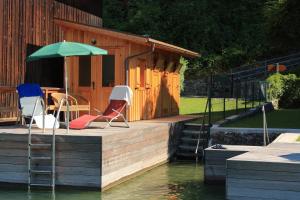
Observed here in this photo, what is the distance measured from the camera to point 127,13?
45.2m

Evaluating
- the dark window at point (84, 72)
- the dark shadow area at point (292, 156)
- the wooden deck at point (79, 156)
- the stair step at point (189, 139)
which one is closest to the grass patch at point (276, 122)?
the stair step at point (189, 139)

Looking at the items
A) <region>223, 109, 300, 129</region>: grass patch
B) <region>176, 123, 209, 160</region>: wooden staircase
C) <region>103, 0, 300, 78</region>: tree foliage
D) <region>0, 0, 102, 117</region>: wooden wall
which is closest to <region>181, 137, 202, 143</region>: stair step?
<region>176, 123, 209, 160</region>: wooden staircase

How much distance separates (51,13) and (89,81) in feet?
8.47

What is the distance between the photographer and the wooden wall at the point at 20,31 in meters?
14.5

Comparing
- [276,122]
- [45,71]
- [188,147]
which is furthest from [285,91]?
[45,71]

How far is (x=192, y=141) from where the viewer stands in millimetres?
16266

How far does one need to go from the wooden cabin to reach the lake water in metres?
3.66

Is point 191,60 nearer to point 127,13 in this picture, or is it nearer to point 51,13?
point 127,13

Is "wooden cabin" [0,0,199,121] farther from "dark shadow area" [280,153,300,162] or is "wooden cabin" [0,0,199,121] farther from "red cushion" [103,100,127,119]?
"dark shadow area" [280,153,300,162]

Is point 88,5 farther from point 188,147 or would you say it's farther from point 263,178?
point 263,178

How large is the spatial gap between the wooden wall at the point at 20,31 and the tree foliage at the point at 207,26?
A: 74.4 ft

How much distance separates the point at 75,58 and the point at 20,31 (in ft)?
6.10

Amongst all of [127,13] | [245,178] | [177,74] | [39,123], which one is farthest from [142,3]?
[245,178]

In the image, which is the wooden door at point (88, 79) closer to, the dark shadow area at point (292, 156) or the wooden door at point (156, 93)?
the wooden door at point (156, 93)
